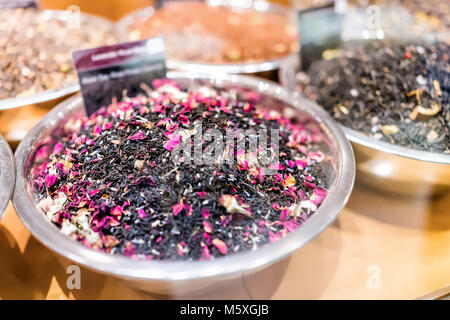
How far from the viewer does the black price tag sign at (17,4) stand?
1.66 meters

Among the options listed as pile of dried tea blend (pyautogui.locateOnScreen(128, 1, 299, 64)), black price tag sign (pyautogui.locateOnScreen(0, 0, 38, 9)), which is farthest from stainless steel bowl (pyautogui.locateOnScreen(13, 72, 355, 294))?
black price tag sign (pyautogui.locateOnScreen(0, 0, 38, 9))

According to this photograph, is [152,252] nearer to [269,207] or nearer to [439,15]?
[269,207]

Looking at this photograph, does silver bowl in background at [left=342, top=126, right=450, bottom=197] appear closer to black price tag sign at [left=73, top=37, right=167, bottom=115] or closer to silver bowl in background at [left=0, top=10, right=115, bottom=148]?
black price tag sign at [left=73, top=37, right=167, bottom=115]

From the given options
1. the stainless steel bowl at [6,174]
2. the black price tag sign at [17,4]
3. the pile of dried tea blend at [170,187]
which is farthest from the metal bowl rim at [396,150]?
the black price tag sign at [17,4]

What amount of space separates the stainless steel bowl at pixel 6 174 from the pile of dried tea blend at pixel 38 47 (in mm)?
400

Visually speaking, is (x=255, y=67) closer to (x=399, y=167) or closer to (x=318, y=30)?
(x=318, y=30)

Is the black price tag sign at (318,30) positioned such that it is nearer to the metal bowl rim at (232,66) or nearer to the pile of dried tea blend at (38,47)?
the metal bowl rim at (232,66)

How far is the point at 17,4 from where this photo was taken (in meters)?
1.68

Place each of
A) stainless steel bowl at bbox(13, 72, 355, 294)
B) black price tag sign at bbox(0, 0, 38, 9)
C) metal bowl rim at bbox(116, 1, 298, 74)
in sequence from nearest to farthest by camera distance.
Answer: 1. stainless steel bowl at bbox(13, 72, 355, 294)
2. metal bowl rim at bbox(116, 1, 298, 74)
3. black price tag sign at bbox(0, 0, 38, 9)

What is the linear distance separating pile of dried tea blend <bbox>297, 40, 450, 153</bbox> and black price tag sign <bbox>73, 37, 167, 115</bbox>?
581 mm

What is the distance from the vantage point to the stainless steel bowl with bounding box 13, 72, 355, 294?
74 centimetres

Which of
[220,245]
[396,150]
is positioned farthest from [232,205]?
[396,150]
